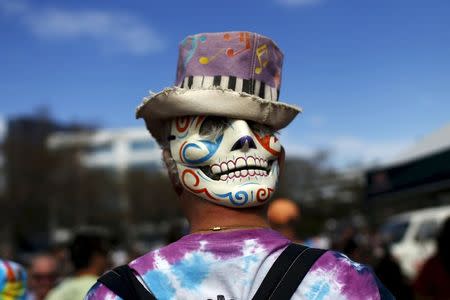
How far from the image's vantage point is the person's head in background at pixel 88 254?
169 inches

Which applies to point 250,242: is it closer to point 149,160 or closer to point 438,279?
point 438,279

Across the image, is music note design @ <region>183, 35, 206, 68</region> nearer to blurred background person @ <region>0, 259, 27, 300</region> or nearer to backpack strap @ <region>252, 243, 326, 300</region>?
backpack strap @ <region>252, 243, 326, 300</region>

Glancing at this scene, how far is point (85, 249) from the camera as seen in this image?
171 inches

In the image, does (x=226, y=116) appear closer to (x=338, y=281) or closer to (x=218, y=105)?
(x=218, y=105)

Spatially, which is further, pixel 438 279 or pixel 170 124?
pixel 438 279

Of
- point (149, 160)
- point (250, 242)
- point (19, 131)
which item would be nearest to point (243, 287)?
point (250, 242)

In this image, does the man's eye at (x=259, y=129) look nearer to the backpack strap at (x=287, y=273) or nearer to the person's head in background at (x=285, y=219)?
the backpack strap at (x=287, y=273)

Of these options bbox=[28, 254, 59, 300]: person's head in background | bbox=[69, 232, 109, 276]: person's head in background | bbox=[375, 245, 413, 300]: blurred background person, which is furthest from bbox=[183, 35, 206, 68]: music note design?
bbox=[375, 245, 413, 300]: blurred background person

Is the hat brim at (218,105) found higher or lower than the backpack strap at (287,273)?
higher

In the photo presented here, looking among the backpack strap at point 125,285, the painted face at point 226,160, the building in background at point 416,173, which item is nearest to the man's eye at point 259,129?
the painted face at point 226,160

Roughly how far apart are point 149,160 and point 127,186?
2671cm

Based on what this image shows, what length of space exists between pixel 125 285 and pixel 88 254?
2791mm

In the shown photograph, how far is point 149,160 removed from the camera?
8662 centimetres

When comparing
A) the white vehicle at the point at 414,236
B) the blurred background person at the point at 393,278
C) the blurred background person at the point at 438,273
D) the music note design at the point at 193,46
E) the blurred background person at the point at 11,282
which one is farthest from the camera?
the white vehicle at the point at 414,236
